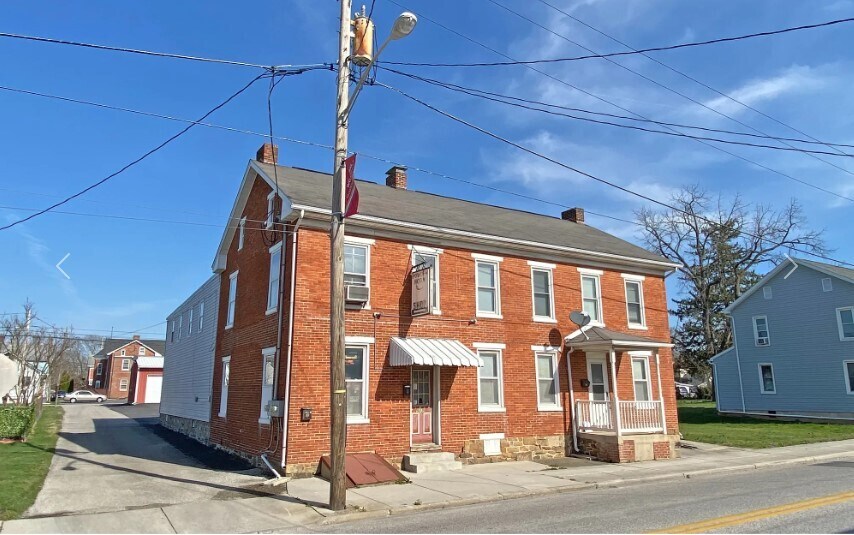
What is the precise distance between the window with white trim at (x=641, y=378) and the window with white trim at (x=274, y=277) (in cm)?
1226

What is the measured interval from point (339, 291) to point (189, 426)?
1568cm

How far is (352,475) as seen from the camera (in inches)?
476

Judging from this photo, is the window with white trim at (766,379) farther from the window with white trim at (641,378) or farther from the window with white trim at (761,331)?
the window with white trim at (641,378)

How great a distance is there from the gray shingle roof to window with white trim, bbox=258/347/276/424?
13.6 feet

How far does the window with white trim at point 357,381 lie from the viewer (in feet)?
46.6

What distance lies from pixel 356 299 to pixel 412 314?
1.88 m

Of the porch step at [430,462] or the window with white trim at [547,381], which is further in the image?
the window with white trim at [547,381]

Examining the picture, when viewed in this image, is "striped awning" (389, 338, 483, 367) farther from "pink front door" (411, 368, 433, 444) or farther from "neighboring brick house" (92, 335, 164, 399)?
"neighboring brick house" (92, 335, 164, 399)

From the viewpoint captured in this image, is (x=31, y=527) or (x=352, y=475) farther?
(x=352, y=475)

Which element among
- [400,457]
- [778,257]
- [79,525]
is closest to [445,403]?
[400,457]

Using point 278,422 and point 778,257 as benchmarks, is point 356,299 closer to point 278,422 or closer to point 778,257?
point 278,422

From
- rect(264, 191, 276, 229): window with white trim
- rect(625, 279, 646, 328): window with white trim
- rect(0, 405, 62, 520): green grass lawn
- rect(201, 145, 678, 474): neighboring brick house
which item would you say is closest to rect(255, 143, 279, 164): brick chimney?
rect(201, 145, 678, 474): neighboring brick house

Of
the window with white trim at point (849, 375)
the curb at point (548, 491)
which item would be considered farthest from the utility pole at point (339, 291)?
the window with white trim at point (849, 375)

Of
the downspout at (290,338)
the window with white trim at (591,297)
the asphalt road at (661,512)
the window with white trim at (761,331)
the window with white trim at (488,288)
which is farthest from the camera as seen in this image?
the window with white trim at (761,331)
